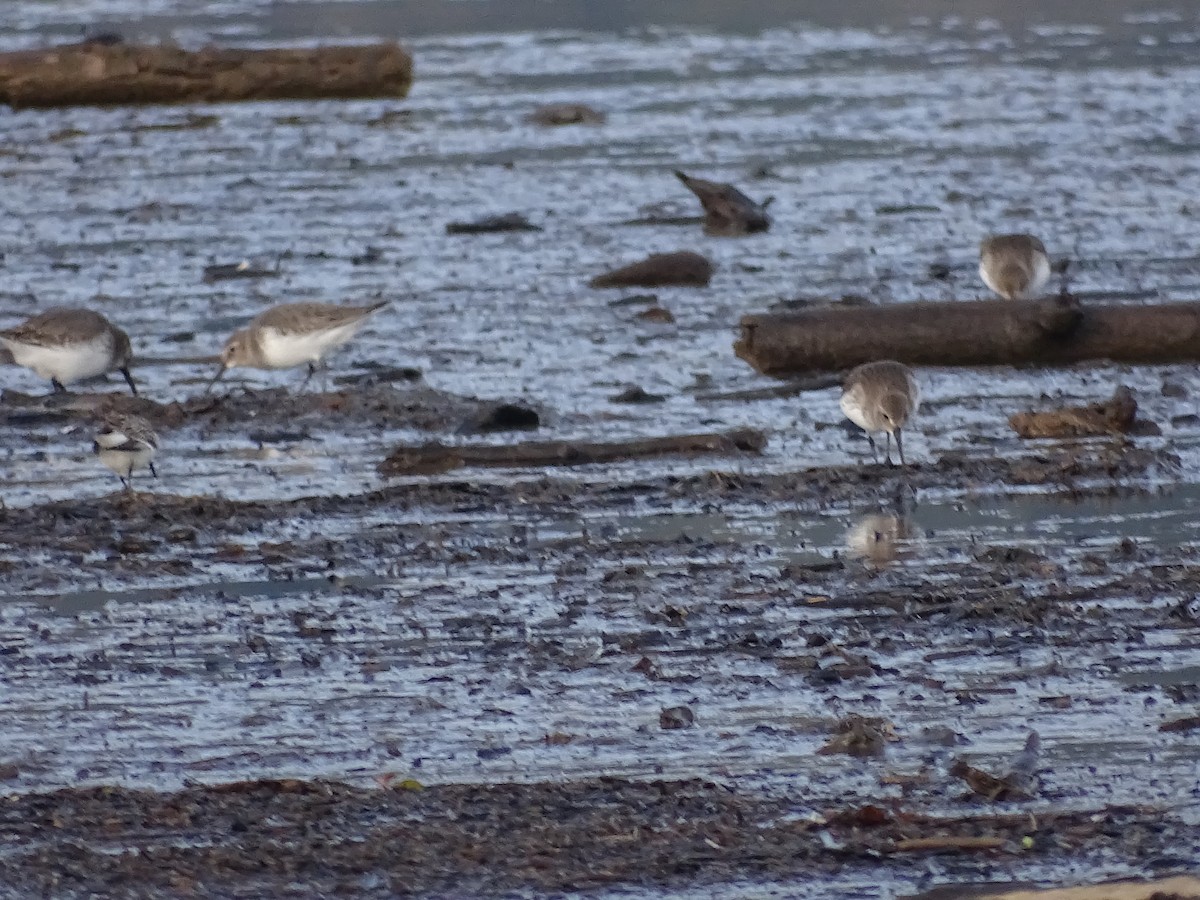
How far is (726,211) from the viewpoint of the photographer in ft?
57.1

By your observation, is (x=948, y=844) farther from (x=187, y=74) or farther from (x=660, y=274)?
(x=187, y=74)

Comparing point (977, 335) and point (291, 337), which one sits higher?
point (291, 337)

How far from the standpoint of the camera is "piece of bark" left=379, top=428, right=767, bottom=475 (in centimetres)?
1095

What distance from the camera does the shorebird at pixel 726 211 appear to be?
17266 mm

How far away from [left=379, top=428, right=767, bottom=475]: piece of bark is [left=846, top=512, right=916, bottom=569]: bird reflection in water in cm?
121

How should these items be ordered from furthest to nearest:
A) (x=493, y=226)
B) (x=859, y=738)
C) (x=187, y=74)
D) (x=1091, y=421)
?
(x=187, y=74), (x=493, y=226), (x=1091, y=421), (x=859, y=738)

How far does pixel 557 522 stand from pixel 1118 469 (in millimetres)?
2539

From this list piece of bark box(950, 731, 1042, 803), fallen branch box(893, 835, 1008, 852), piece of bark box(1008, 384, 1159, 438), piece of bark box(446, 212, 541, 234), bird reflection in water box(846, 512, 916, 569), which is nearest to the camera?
fallen branch box(893, 835, 1008, 852)

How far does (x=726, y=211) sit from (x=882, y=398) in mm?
6798

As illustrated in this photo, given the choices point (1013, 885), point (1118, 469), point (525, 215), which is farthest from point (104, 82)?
point (1013, 885)

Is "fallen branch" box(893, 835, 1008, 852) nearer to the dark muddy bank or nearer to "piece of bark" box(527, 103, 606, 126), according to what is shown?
the dark muddy bank

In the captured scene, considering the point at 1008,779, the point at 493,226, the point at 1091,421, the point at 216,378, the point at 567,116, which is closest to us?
the point at 1008,779

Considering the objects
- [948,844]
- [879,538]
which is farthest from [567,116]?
[948,844]

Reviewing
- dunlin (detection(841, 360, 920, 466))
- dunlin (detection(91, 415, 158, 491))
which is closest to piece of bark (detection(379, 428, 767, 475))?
dunlin (detection(841, 360, 920, 466))
